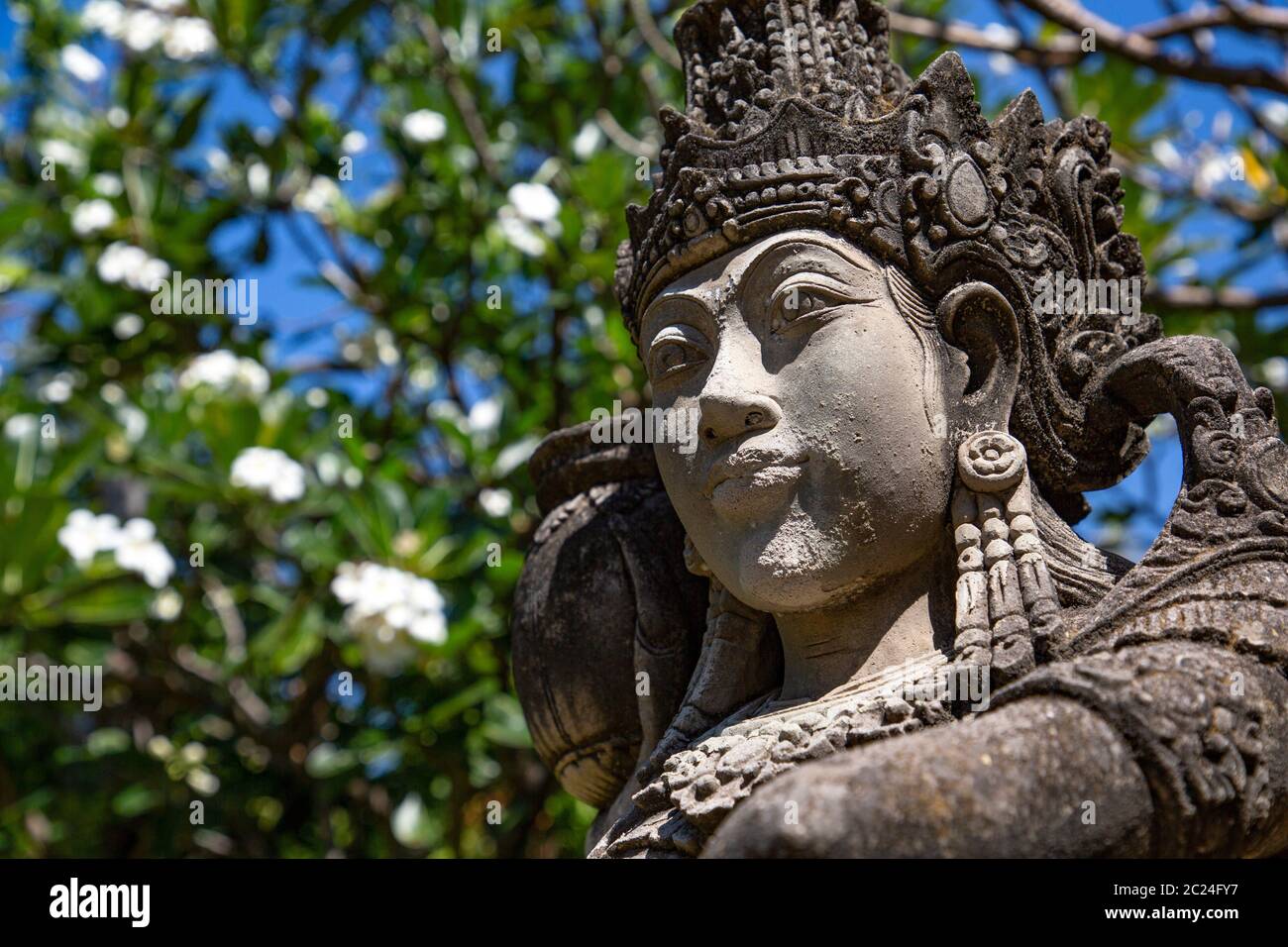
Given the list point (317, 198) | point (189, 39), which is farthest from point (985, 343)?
point (189, 39)

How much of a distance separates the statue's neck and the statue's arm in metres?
0.59

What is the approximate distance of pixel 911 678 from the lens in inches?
146

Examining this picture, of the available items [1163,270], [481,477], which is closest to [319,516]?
[481,477]

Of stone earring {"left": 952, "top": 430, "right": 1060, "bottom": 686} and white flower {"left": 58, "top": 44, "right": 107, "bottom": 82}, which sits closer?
stone earring {"left": 952, "top": 430, "right": 1060, "bottom": 686}

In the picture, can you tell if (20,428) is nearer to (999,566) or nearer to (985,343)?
(985,343)

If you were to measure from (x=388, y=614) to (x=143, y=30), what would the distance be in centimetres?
375

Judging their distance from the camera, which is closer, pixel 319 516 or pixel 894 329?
pixel 894 329

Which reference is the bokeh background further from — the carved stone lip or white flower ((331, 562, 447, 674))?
the carved stone lip

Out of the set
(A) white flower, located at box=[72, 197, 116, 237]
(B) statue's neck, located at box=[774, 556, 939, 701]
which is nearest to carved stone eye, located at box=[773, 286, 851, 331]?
(B) statue's neck, located at box=[774, 556, 939, 701]

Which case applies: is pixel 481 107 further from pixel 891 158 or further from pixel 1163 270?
pixel 891 158

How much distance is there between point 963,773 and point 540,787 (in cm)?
468

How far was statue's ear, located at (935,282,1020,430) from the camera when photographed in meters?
3.94

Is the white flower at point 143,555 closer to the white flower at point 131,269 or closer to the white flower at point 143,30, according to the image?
the white flower at point 131,269
